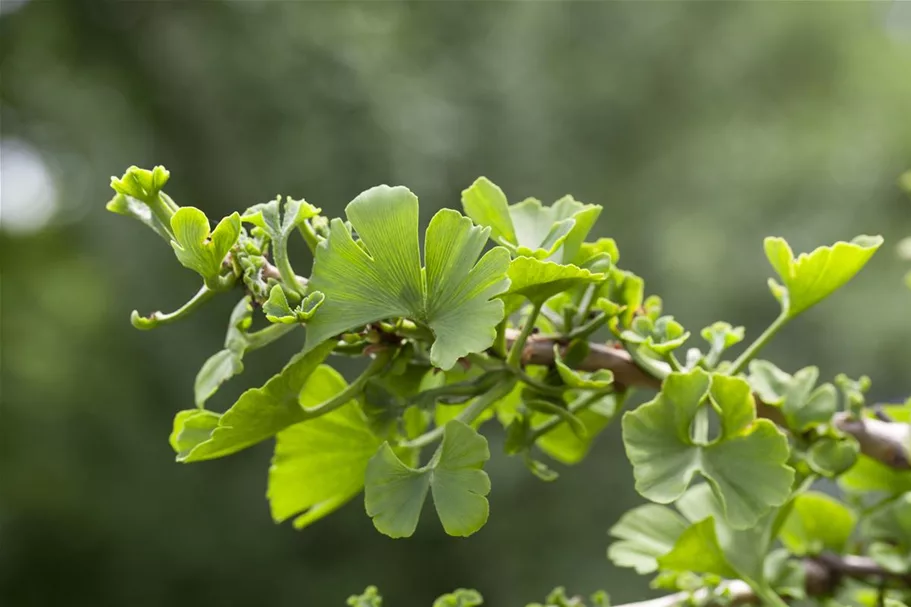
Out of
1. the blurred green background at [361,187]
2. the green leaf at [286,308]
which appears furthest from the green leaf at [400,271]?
the blurred green background at [361,187]

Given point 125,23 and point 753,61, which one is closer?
point 125,23

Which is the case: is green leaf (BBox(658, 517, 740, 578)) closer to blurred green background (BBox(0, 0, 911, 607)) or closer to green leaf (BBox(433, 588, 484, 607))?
green leaf (BBox(433, 588, 484, 607))

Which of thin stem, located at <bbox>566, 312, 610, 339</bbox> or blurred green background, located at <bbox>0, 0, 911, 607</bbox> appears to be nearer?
thin stem, located at <bbox>566, 312, 610, 339</bbox>

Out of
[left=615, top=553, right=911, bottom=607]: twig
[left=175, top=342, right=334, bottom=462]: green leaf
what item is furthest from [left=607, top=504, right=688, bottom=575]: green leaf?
[left=175, top=342, right=334, bottom=462]: green leaf

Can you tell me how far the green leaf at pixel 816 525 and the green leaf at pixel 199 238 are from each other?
22 cm

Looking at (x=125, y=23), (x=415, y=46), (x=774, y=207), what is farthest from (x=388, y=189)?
(x=774, y=207)

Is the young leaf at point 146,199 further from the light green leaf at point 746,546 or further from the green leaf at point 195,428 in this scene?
the light green leaf at point 746,546

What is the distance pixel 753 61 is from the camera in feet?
7.01

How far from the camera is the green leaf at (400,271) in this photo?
0.16 m

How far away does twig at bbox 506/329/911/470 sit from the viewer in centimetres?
20

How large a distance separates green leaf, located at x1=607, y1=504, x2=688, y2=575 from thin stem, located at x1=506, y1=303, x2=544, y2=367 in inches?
3.6

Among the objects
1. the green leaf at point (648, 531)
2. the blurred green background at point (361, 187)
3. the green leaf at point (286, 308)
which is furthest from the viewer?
the blurred green background at point (361, 187)

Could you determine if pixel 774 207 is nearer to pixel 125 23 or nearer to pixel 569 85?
pixel 569 85

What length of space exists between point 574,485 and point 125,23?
134 centimetres
